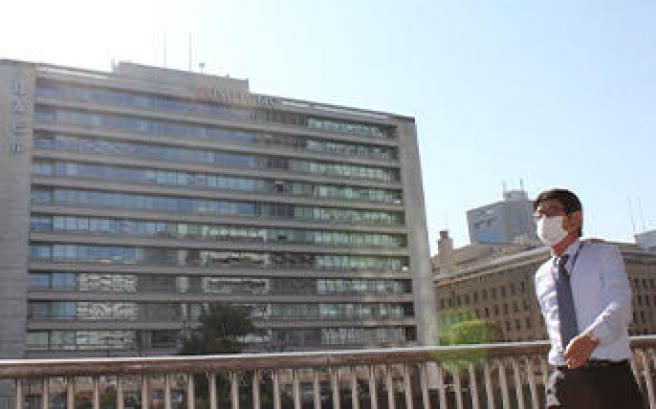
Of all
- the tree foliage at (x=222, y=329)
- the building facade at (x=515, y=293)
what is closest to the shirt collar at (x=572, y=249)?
the tree foliage at (x=222, y=329)

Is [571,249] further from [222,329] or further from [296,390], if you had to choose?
[222,329]

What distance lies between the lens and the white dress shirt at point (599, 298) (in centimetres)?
371

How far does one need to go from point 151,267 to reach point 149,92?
18872 mm

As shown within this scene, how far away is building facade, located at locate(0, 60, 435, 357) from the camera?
6562 centimetres

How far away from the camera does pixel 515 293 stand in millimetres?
112062

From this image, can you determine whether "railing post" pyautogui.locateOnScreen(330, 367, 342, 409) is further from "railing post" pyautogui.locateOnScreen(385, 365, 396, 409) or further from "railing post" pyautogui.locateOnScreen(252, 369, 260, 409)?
"railing post" pyautogui.locateOnScreen(252, 369, 260, 409)

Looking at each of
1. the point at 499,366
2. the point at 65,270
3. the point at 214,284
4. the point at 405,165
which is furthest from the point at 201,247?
the point at 499,366

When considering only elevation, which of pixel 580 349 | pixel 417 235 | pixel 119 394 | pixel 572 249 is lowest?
pixel 119 394

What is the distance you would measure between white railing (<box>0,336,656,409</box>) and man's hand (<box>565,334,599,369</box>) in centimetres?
211

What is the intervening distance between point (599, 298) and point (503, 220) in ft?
597

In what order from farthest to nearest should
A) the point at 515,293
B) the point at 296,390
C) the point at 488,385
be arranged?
the point at 515,293, the point at 488,385, the point at 296,390

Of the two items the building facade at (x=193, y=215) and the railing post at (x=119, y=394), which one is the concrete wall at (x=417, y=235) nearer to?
the building facade at (x=193, y=215)

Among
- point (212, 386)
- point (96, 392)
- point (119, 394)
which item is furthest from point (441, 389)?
point (96, 392)

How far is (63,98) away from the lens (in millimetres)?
69125
